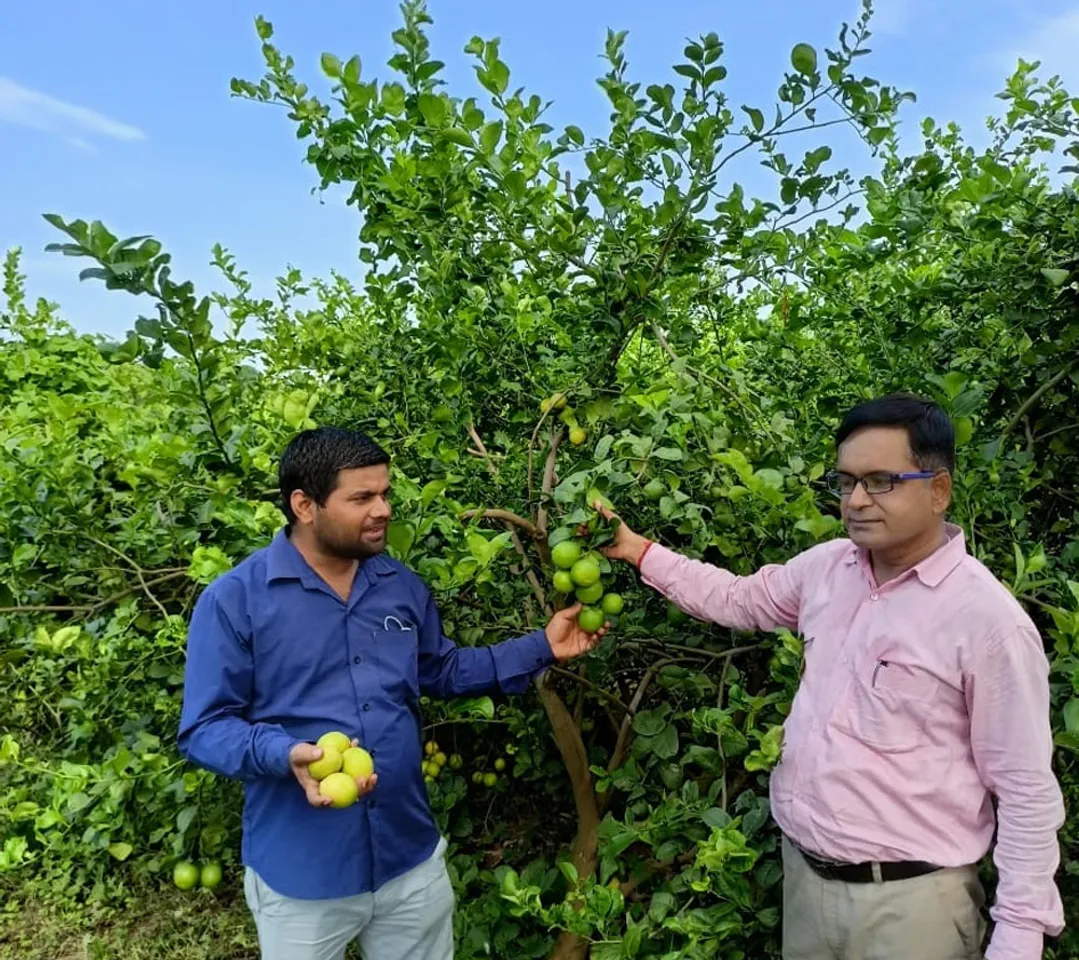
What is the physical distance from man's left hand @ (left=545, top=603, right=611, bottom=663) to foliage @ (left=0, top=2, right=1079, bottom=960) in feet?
0.69

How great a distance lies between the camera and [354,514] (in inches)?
80.6

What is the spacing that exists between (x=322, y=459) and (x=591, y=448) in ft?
3.03

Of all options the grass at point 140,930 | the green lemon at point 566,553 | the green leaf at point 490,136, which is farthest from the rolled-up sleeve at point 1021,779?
the grass at point 140,930

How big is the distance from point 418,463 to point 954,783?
69.2 inches

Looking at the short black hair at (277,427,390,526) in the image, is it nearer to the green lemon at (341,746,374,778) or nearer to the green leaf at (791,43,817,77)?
the green lemon at (341,746,374,778)

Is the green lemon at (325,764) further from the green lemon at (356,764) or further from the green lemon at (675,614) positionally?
the green lemon at (675,614)

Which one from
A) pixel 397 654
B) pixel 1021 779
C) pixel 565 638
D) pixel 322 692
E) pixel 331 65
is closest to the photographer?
pixel 1021 779

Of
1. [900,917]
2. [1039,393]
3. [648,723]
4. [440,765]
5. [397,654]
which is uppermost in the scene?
[1039,393]

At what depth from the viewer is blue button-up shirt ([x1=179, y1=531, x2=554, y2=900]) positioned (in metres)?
2.04

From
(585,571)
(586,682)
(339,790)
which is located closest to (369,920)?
(339,790)

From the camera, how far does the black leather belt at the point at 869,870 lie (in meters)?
1.76

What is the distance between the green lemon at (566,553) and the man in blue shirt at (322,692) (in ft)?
1.31

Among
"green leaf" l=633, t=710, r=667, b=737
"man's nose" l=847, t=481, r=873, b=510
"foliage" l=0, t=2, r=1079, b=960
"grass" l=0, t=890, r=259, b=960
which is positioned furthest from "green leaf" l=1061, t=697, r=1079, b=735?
"grass" l=0, t=890, r=259, b=960

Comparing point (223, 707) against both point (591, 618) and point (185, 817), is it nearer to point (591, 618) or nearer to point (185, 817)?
point (185, 817)
